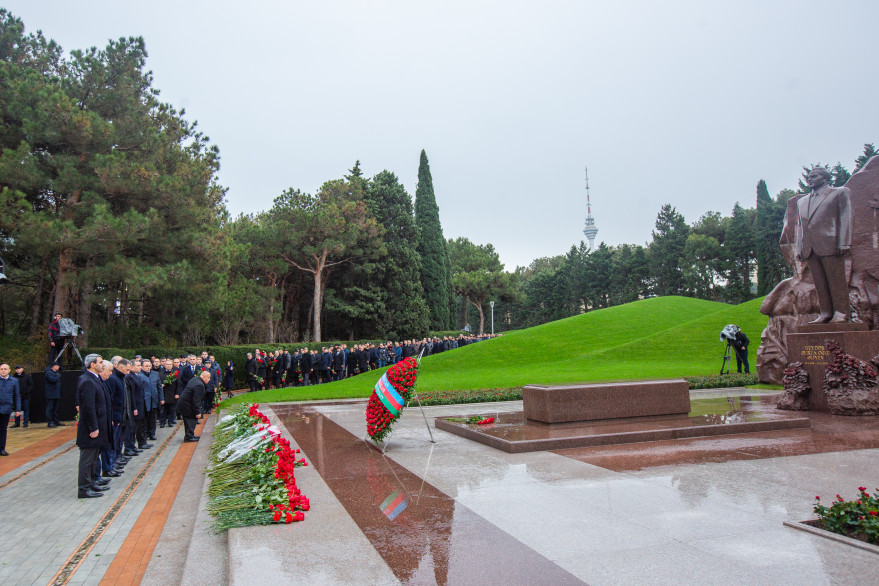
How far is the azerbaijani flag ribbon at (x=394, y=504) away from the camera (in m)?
5.17

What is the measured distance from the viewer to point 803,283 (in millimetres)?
15438

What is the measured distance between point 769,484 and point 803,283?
39.4 feet

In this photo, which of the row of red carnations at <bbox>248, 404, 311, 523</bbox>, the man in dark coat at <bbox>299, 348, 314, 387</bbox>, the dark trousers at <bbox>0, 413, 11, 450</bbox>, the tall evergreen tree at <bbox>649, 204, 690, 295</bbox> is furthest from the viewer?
the tall evergreen tree at <bbox>649, 204, 690, 295</bbox>

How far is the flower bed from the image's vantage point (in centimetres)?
495

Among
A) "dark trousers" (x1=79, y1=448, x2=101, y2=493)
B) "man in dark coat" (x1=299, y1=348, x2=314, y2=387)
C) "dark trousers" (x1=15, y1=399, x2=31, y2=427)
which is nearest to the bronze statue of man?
"dark trousers" (x1=79, y1=448, x2=101, y2=493)

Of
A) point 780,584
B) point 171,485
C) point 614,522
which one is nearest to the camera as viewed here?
point 780,584

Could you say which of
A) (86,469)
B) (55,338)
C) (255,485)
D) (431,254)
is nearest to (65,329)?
(55,338)

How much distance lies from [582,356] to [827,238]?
61.6 ft

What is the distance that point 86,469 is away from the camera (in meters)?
7.12

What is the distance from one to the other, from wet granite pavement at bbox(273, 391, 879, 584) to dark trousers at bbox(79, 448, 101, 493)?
2752mm

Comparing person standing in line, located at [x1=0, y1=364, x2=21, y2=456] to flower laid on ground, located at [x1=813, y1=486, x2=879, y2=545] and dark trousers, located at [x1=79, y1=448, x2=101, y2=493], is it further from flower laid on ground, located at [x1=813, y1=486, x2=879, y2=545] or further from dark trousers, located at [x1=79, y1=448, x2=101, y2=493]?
flower laid on ground, located at [x1=813, y1=486, x2=879, y2=545]

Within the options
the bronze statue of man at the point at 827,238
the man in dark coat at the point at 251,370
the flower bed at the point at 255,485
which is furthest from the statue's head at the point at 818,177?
the man in dark coat at the point at 251,370

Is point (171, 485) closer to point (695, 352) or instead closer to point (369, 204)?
point (695, 352)

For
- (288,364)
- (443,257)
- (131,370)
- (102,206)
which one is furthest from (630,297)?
(131,370)
